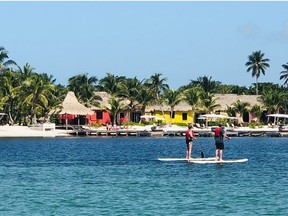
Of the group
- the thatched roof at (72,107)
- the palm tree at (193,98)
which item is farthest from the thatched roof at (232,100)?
the thatched roof at (72,107)

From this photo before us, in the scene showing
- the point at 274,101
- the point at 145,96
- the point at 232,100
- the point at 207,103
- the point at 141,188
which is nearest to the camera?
the point at 141,188

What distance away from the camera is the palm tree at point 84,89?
116m

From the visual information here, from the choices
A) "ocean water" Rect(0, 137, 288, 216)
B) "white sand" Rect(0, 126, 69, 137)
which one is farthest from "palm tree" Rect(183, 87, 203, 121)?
"ocean water" Rect(0, 137, 288, 216)

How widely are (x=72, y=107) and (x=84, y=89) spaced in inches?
419

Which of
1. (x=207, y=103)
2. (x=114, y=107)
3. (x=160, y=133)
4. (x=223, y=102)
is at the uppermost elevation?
(x=223, y=102)

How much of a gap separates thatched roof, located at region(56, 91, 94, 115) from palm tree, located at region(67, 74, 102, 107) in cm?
693

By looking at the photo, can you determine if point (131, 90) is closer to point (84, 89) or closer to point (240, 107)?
point (84, 89)

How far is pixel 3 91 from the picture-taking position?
102 m

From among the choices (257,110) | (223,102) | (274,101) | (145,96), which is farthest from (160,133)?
(274,101)

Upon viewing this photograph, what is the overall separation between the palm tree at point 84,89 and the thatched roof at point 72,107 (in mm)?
6931

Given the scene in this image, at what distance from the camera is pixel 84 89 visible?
116688mm

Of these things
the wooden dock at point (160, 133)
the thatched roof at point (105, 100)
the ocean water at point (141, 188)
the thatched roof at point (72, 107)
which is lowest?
the ocean water at point (141, 188)

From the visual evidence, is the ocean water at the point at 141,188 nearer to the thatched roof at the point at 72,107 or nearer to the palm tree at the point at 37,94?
the palm tree at the point at 37,94

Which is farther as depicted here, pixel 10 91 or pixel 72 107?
pixel 72 107
